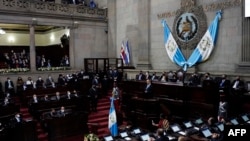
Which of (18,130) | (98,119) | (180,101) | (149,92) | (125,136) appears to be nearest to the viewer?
(125,136)

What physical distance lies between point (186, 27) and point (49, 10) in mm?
9508

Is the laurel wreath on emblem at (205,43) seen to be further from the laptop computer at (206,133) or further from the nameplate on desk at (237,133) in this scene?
the nameplate on desk at (237,133)

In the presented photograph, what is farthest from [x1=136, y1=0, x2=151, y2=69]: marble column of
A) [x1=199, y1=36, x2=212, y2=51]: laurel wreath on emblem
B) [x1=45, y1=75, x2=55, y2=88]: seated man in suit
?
[x1=45, y1=75, x2=55, y2=88]: seated man in suit

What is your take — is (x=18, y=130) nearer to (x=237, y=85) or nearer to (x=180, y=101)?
(x=180, y=101)

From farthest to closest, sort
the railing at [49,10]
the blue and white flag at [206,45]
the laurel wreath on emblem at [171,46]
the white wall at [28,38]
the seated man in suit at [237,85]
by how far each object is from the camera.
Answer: the white wall at [28,38], the railing at [49,10], the laurel wreath on emblem at [171,46], the blue and white flag at [206,45], the seated man in suit at [237,85]

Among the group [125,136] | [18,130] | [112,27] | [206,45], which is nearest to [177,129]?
[125,136]

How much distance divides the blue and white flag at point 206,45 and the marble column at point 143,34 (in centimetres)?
391

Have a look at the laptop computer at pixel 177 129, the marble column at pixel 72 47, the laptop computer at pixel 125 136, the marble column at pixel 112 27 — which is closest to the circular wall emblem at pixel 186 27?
the marble column at pixel 112 27

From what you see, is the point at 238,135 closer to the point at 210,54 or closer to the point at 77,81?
the point at 210,54

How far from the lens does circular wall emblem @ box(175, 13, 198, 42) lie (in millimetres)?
14745

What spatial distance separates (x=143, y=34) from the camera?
18.2 metres

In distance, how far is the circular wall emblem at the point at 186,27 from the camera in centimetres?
1475

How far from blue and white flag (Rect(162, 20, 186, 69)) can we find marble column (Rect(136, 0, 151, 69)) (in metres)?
1.64

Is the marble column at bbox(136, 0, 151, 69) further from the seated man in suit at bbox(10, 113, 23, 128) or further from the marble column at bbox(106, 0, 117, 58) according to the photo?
the seated man in suit at bbox(10, 113, 23, 128)
